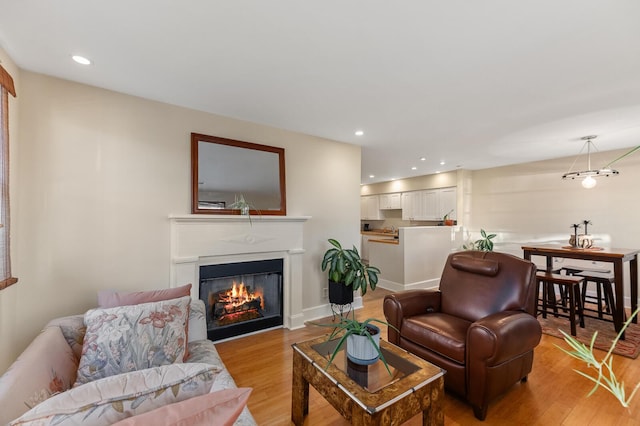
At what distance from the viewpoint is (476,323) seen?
201 centimetres

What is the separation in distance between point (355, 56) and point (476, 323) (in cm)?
197

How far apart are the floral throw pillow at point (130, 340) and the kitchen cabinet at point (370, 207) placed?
6904 mm

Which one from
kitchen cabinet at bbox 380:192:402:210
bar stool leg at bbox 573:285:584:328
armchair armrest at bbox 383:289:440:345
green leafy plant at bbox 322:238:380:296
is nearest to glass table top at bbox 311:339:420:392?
armchair armrest at bbox 383:289:440:345

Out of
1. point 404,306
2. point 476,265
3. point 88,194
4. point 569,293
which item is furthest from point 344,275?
point 88,194

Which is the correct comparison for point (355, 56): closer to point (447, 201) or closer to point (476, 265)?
point (476, 265)

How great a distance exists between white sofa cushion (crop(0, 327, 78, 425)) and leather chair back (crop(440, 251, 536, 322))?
2.73m

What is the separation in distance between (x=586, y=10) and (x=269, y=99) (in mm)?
2146

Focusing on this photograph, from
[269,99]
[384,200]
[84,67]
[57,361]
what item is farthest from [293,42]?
[384,200]

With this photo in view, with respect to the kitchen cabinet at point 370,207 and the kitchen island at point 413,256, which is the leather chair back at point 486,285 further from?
the kitchen cabinet at point 370,207

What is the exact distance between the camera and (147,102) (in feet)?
8.80

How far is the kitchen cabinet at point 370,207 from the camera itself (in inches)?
326

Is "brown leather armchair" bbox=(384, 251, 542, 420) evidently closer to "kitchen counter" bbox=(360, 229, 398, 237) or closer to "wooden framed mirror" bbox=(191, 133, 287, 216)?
"wooden framed mirror" bbox=(191, 133, 287, 216)

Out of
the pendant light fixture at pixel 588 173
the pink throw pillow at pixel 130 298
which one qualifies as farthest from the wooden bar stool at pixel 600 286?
the pink throw pillow at pixel 130 298

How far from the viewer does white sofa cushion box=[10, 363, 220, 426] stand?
83cm
